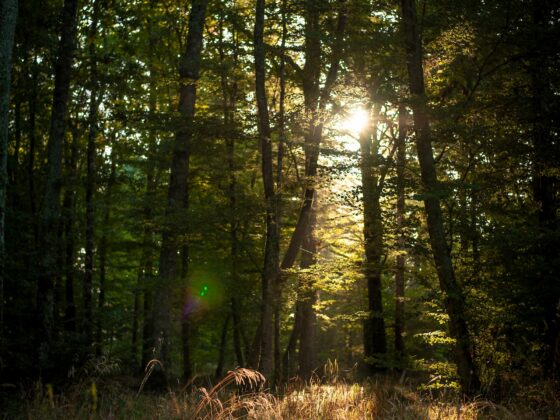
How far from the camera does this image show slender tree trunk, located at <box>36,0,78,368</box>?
10992 mm

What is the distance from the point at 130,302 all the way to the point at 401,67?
17957 millimetres

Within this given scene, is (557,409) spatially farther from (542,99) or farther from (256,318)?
(256,318)

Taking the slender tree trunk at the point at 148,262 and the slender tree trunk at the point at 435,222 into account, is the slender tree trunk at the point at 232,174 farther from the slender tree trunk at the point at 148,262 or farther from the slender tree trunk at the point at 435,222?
the slender tree trunk at the point at 435,222

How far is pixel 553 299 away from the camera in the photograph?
9945mm

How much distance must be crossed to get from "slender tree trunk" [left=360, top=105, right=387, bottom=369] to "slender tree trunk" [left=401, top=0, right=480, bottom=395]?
121 centimetres

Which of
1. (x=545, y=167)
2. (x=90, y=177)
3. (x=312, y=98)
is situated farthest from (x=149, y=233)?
(x=545, y=167)

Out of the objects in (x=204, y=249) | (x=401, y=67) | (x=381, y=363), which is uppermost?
(x=401, y=67)

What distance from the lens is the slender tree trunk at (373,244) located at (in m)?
12.4

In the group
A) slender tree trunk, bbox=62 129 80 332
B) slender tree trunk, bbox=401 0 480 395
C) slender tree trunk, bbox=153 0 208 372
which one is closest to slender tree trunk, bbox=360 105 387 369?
slender tree trunk, bbox=401 0 480 395

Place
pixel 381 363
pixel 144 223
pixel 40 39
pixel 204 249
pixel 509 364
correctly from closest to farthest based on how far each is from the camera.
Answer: pixel 509 364 → pixel 144 223 → pixel 40 39 → pixel 381 363 → pixel 204 249

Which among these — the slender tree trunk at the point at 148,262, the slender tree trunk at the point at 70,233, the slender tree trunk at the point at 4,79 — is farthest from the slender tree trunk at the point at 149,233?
the slender tree trunk at the point at 4,79

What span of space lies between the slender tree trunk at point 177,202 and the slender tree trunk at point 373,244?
408cm

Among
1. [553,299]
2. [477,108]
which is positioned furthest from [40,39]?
[553,299]

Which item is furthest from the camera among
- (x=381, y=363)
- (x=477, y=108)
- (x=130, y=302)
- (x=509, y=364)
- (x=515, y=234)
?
(x=130, y=302)
